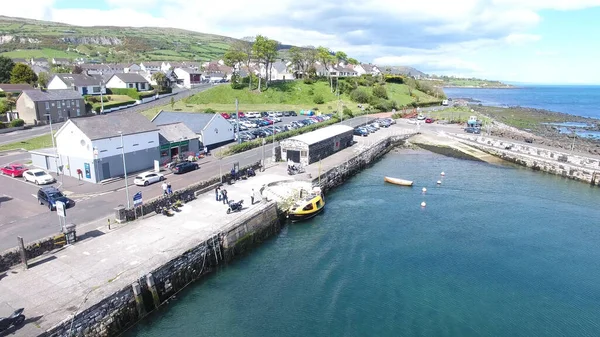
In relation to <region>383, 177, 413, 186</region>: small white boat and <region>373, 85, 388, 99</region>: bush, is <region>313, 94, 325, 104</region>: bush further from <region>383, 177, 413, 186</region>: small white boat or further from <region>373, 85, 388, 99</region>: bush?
<region>383, 177, 413, 186</region>: small white boat

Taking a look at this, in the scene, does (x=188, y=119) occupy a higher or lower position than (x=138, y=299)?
higher

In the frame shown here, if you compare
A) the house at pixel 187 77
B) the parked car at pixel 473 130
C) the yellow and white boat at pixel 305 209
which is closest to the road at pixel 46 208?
the yellow and white boat at pixel 305 209

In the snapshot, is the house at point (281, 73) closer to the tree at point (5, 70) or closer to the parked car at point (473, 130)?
the parked car at point (473, 130)

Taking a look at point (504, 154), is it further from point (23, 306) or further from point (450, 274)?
point (23, 306)

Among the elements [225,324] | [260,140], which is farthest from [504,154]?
[225,324]

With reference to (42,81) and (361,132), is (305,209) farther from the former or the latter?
(42,81)

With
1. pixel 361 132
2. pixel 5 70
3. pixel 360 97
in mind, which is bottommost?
pixel 361 132

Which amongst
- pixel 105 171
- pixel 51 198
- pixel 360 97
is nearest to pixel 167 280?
pixel 51 198

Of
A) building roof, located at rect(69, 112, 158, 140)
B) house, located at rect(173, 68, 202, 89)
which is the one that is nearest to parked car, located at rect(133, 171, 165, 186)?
building roof, located at rect(69, 112, 158, 140)
